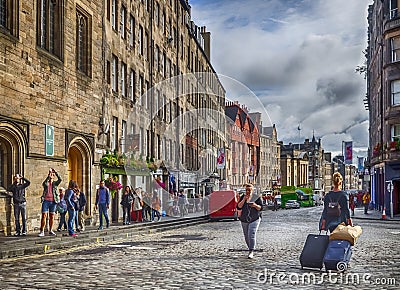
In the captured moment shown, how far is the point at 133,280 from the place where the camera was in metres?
9.82

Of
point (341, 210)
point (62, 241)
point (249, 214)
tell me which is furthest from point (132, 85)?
point (341, 210)

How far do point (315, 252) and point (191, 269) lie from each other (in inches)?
92.2

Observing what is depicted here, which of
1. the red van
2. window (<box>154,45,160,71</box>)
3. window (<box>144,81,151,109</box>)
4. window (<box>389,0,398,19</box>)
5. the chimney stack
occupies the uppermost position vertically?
the chimney stack

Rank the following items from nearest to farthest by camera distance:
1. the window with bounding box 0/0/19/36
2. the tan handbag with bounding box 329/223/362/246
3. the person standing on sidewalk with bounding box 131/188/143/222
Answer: the tan handbag with bounding box 329/223/362/246 → the window with bounding box 0/0/19/36 → the person standing on sidewalk with bounding box 131/188/143/222

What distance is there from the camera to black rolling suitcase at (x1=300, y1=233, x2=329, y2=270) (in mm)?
10734

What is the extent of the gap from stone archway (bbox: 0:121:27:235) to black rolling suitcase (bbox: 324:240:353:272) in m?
11.2

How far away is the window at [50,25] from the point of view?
847 inches

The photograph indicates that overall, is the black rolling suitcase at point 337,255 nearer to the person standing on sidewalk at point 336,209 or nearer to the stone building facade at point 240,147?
the person standing on sidewalk at point 336,209

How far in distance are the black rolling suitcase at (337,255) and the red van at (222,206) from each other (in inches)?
963

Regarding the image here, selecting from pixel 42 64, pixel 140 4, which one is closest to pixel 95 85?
pixel 42 64

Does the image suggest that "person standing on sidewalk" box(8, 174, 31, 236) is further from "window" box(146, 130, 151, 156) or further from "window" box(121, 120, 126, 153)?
"window" box(146, 130, 151, 156)

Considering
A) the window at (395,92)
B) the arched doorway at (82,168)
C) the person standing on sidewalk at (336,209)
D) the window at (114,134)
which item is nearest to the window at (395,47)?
the window at (395,92)

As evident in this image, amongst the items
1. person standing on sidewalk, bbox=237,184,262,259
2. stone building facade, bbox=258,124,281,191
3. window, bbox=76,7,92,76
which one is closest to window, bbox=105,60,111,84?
window, bbox=76,7,92,76

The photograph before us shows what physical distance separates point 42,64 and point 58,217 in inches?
229
